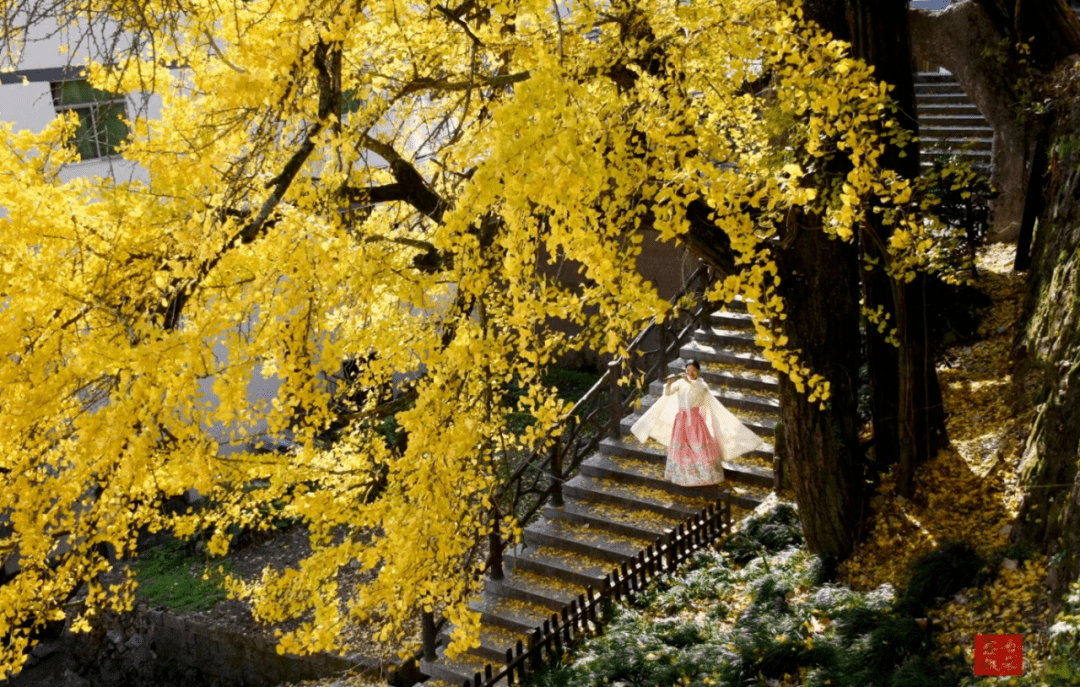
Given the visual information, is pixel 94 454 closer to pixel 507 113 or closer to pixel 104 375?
pixel 104 375

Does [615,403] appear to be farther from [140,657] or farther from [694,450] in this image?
[140,657]

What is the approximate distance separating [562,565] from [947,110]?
31.9ft

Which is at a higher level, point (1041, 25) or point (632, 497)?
point (1041, 25)

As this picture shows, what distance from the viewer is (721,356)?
37.9 feet

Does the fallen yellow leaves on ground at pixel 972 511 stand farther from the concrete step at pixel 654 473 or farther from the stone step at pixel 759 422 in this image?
the concrete step at pixel 654 473

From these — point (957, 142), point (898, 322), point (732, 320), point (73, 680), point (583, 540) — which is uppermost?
point (957, 142)

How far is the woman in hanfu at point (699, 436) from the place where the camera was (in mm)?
9789

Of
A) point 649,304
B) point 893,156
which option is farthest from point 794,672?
point 893,156

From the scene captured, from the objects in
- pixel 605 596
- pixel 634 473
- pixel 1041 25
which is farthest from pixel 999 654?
pixel 1041 25

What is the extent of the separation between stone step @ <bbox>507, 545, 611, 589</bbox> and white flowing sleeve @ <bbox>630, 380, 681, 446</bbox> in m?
1.53

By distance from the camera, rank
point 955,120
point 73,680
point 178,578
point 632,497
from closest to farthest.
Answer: point 632,497
point 73,680
point 178,578
point 955,120

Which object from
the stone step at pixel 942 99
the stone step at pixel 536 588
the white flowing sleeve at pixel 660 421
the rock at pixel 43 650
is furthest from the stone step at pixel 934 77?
the rock at pixel 43 650

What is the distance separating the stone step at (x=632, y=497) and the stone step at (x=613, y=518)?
0.21 ft

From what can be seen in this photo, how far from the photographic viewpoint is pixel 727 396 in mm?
10883
